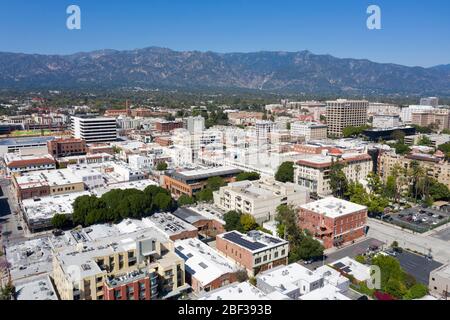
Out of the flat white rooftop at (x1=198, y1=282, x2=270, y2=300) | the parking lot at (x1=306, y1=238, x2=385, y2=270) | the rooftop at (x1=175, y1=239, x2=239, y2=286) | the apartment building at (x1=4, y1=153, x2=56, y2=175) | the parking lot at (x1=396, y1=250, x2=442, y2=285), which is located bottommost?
the parking lot at (x1=396, y1=250, x2=442, y2=285)

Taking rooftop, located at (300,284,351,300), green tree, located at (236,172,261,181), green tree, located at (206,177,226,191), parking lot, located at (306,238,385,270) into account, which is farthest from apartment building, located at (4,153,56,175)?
rooftop, located at (300,284,351,300)

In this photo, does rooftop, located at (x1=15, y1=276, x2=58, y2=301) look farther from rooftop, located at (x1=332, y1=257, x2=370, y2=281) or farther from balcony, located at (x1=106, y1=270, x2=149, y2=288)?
rooftop, located at (x1=332, y1=257, x2=370, y2=281)

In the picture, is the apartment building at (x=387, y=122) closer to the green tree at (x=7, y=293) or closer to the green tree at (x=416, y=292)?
the green tree at (x=416, y=292)

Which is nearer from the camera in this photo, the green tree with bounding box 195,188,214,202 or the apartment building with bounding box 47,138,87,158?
the green tree with bounding box 195,188,214,202

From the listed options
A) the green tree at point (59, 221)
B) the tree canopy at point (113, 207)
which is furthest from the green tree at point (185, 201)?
the green tree at point (59, 221)

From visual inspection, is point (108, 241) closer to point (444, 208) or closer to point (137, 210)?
point (137, 210)

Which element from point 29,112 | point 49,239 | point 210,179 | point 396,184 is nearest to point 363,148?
point 396,184
